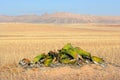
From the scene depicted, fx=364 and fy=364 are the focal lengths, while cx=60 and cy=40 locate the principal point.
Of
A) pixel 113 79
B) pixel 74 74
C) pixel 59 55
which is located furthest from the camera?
pixel 59 55

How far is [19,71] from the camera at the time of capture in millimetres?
10734

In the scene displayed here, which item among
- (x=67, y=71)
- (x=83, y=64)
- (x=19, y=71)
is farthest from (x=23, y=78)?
(x=83, y=64)

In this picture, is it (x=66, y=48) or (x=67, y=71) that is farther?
(x=66, y=48)

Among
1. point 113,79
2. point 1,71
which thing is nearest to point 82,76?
point 113,79

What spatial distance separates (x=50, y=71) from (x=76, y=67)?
0.86 m

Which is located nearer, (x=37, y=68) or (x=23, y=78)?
(x=23, y=78)

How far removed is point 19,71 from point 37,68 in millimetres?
586

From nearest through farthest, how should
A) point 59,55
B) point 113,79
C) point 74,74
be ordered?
1. point 113,79
2. point 74,74
3. point 59,55

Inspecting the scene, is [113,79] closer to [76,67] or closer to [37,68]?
[76,67]

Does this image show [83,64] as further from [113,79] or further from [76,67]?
[113,79]

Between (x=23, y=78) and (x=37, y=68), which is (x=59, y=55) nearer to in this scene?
Result: (x=37, y=68)

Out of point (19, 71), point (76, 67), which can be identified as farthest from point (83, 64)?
point (19, 71)

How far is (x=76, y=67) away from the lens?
11.1 meters

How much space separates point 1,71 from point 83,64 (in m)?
2.54
